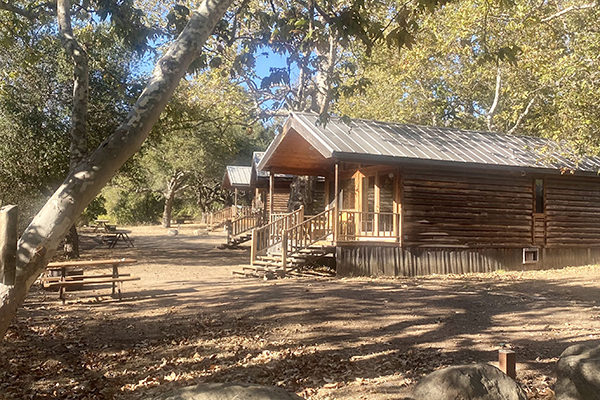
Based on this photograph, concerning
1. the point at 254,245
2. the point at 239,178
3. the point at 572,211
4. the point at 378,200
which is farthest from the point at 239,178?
the point at 572,211

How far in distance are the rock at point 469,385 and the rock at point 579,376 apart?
0.48m

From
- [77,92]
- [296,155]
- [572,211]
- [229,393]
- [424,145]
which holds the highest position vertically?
[424,145]

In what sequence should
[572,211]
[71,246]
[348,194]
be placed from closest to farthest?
[572,211], [71,246], [348,194]

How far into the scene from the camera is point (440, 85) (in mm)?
33000

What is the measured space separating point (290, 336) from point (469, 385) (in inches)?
150

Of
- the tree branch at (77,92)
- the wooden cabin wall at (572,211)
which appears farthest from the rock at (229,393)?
the wooden cabin wall at (572,211)

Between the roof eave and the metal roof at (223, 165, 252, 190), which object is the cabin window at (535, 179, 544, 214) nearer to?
the roof eave

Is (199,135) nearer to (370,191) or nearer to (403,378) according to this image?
Result: (370,191)

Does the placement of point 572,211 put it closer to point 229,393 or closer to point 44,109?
point 229,393

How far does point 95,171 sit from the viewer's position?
192 inches

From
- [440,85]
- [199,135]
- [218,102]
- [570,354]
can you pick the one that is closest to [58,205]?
[570,354]

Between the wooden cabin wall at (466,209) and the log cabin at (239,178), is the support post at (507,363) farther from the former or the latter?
the log cabin at (239,178)

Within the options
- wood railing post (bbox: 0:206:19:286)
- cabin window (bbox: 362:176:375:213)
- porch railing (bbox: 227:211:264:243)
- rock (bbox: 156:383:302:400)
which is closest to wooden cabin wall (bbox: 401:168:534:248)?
cabin window (bbox: 362:176:375:213)

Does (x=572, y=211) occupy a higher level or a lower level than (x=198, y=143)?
lower
